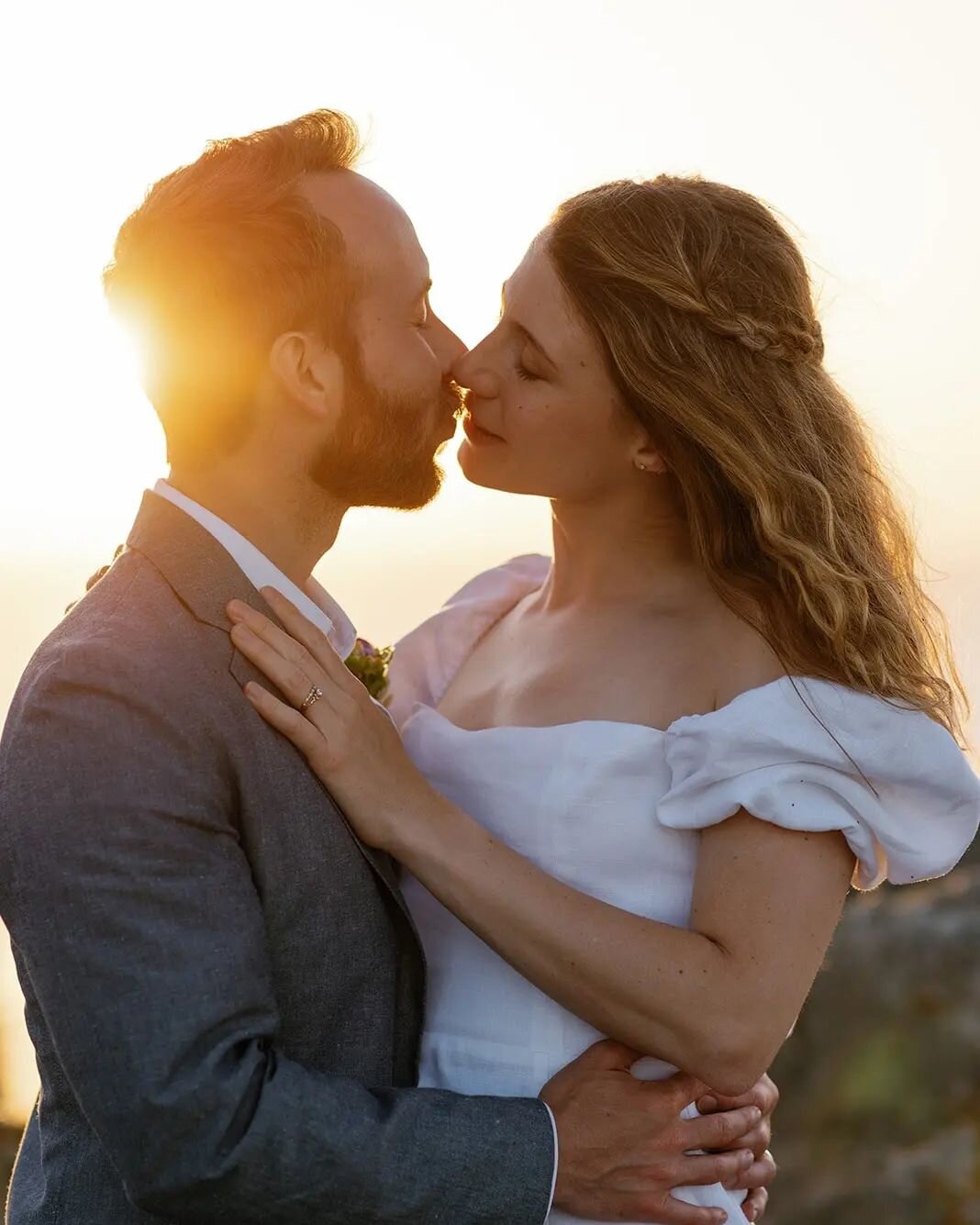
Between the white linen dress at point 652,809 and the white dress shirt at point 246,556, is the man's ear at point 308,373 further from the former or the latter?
the white linen dress at point 652,809

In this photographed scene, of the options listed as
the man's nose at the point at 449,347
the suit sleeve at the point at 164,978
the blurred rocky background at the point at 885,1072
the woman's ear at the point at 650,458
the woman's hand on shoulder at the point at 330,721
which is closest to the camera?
the suit sleeve at the point at 164,978

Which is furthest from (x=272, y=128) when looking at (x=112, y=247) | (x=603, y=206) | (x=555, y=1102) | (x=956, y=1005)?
(x=956, y=1005)

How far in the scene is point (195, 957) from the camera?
243 cm

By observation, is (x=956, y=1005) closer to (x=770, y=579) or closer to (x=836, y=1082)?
(x=836, y=1082)

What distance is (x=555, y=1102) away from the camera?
9.50 feet

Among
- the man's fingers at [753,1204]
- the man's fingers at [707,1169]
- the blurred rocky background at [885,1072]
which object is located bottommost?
the blurred rocky background at [885,1072]

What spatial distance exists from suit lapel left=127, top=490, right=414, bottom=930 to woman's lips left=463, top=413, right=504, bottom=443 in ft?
2.84

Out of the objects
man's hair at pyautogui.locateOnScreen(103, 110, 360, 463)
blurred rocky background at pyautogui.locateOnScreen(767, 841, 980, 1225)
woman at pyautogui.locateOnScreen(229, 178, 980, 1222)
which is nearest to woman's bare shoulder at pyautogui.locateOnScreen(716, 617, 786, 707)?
woman at pyautogui.locateOnScreen(229, 178, 980, 1222)

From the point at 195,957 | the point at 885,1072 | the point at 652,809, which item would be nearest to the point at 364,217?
the point at 652,809

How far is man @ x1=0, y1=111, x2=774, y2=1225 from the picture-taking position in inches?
95.6

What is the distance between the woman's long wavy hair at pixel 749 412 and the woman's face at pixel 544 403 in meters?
0.05

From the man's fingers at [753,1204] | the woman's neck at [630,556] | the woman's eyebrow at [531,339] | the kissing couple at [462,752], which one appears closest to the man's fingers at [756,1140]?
the kissing couple at [462,752]

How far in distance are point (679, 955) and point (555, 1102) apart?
369mm

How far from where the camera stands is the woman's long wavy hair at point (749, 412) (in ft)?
10.5
